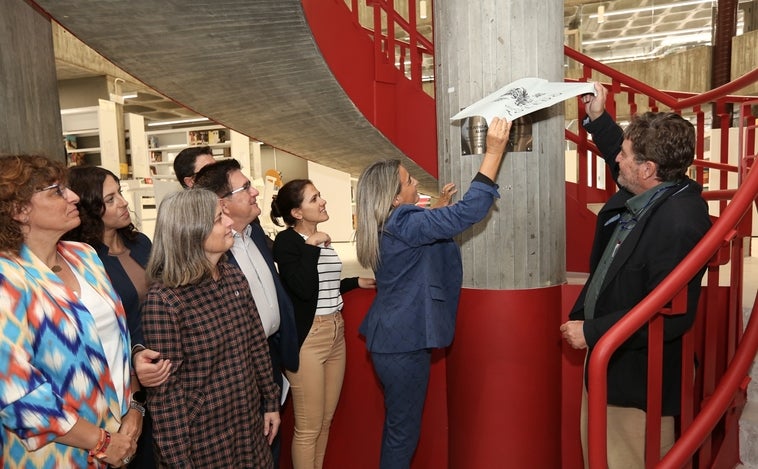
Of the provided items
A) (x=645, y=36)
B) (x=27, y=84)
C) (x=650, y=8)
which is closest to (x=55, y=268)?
(x=27, y=84)

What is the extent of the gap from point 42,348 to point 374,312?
114 centimetres

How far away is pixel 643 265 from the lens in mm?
1555

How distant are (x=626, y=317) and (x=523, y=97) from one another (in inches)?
30.3

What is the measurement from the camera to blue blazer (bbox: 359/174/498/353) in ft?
6.33

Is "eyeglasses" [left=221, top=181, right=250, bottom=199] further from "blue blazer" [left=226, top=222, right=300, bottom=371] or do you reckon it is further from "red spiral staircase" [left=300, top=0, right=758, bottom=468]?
"red spiral staircase" [left=300, top=0, right=758, bottom=468]

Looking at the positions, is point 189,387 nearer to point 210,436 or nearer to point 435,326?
point 210,436

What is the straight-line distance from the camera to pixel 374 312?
2.07 meters

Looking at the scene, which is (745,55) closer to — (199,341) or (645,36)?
(645,36)

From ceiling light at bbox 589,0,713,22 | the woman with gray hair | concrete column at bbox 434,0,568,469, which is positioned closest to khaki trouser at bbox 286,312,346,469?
the woman with gray hair

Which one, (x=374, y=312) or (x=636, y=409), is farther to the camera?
(x=374, y=312)

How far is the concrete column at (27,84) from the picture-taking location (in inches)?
88.5

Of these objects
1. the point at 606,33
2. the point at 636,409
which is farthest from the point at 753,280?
the point at 606,33

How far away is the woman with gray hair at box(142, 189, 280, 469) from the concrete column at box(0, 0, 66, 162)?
118 cm

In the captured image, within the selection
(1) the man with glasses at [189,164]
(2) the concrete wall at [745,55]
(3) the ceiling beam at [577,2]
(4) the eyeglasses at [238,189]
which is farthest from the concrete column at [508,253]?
(3) the ceiling beam at [577,2]
